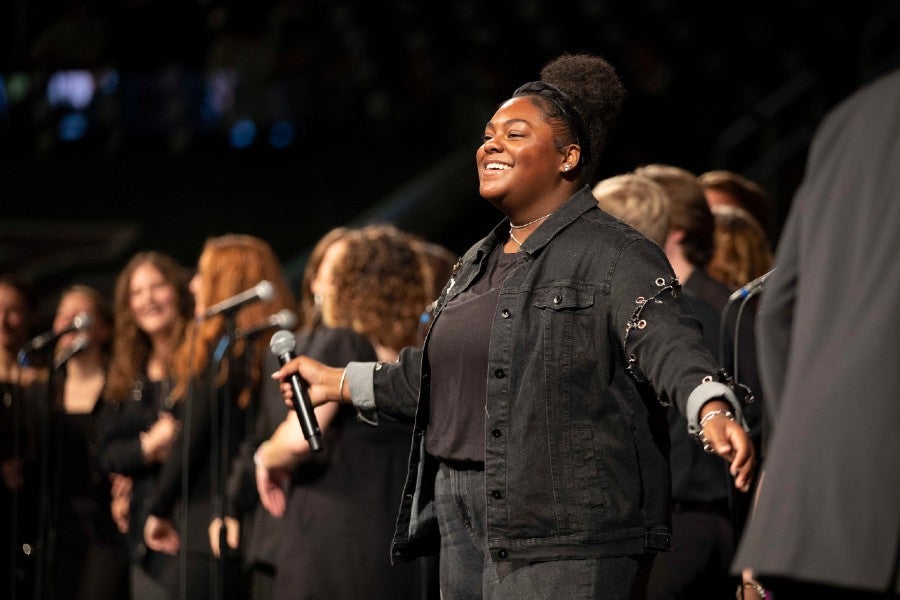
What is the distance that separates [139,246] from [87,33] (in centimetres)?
196

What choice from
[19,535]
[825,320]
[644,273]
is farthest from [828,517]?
[19,535]

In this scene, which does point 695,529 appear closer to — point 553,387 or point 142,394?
point 553,387

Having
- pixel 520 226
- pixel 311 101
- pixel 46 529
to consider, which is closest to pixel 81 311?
pixel 46 529

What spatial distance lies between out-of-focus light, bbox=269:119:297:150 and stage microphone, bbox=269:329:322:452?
7.28 metres

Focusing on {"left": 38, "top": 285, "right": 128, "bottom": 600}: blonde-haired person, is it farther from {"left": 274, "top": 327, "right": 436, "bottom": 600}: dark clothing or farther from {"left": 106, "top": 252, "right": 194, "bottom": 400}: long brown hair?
{"left": 274, "top": 327, "right": 436, "bottom": 600}: dark clothing

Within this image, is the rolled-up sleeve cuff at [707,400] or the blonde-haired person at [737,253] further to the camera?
the blonde-haired person at [737,253]

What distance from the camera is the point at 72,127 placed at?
34.6 ft

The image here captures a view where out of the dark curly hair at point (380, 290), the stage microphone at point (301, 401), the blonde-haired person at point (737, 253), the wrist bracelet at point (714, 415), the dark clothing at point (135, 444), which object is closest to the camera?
the wrist bracelet at point (714, 415)

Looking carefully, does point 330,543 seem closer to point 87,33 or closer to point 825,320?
point 825,320

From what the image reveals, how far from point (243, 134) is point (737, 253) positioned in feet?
21.6

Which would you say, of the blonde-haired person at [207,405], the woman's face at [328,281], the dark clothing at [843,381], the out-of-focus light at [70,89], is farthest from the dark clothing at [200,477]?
the out-of-focus light at [70,89]

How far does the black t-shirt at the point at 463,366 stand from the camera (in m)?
2.60

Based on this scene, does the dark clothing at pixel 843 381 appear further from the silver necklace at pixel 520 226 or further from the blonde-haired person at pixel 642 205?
the blonde-haired person at pixel 642 205

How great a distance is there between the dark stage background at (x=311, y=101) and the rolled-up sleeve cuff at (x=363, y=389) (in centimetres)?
600
